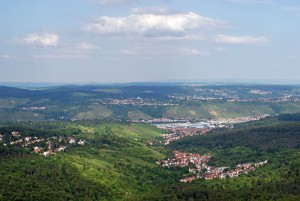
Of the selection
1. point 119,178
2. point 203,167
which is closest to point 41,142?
point 119,178

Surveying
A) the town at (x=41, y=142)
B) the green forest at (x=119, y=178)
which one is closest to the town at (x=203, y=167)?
the green forest at (x=119, y=178)

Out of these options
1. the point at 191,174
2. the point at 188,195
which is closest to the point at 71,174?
the point at 188,195

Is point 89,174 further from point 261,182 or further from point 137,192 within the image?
point 261,182

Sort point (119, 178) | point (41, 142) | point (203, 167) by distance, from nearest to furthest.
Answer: point (119, 178), point (203, 167), point (41, 142)

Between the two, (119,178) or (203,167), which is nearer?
(119,178)

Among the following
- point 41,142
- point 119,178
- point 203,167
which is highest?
point 41,142

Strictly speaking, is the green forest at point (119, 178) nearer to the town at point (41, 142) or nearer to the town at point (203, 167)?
the town at point (41, 142)

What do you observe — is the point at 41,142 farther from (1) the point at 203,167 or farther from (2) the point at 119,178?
(1) the point at 203,167
